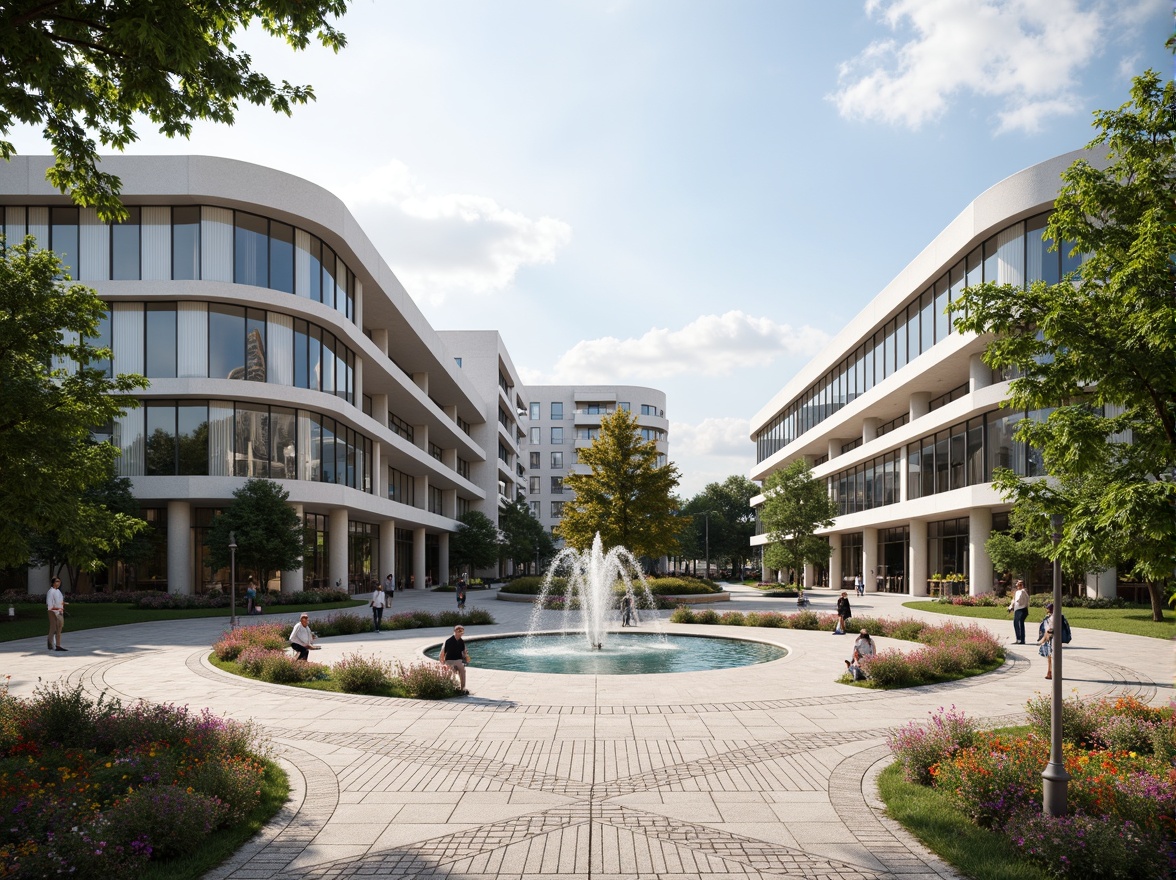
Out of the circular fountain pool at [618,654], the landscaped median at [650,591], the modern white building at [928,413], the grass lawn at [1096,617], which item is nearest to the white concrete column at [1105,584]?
the modern white building at [928,413]

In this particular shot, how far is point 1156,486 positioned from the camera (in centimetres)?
1002

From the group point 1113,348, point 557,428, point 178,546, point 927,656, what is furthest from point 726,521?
point 1113,348

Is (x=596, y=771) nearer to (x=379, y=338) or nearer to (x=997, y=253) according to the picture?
(x=997, y=253)

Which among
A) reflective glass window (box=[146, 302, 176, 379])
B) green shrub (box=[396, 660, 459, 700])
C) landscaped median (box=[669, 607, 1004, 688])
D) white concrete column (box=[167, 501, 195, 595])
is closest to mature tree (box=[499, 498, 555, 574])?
white concrete column (box=[167, 501, 195, 595])

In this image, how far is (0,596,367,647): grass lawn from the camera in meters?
26.6

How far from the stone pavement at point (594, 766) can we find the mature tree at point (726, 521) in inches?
3525

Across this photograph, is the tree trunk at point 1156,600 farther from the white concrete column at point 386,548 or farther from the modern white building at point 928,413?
the white concrete column at point 386,548

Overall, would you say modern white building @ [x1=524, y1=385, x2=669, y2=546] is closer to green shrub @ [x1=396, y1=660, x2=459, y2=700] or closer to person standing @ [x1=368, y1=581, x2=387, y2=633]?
person standing @ [x1=368, y1=581, x2=387, y2=633]

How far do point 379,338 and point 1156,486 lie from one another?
156 feet

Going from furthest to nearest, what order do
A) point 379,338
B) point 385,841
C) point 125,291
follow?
point 379,338 < point 125,291 < point 385,841

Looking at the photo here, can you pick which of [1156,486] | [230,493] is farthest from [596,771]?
[230,493]

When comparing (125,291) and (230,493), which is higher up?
(125,291)

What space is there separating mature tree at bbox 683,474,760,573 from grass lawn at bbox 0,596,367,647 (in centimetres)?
7609

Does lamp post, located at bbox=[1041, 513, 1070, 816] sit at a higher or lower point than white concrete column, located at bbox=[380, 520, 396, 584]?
higher
